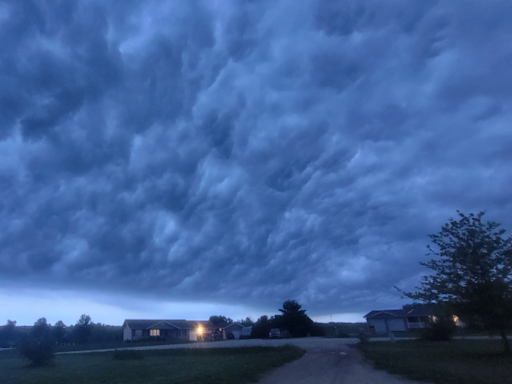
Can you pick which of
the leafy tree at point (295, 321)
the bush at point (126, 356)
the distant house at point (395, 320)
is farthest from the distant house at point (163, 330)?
the bush at point (126, 356)

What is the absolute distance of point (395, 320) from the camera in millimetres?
78438

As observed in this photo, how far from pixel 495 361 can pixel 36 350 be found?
37.7 metres

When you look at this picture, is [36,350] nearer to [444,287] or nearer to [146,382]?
[146,382]

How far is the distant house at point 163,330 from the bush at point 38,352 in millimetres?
57171

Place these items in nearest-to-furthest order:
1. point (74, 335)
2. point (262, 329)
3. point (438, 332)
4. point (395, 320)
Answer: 1. point (438, 332)
2. point (395, 320)
3. point (262, 329)
4. point (74, 335)

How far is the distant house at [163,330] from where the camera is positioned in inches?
3558

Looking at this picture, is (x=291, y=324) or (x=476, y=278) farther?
(x=291, y=324)

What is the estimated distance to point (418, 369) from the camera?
18.1 meters

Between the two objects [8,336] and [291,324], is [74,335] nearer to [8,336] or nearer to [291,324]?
[8,336]

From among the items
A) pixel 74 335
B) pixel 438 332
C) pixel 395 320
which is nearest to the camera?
pixel 438 332

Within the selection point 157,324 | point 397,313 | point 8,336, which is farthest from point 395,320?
point 8,336

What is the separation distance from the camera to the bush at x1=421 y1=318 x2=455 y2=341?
41.4 meters

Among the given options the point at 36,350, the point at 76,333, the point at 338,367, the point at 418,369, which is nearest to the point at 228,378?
the point at 338,367

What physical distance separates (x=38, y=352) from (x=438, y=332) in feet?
144
